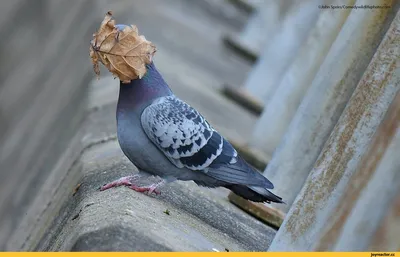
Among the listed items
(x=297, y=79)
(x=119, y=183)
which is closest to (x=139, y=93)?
(x=119, y=183)

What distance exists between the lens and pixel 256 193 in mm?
5641

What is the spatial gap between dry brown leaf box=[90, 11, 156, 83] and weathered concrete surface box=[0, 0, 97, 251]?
8.23ft

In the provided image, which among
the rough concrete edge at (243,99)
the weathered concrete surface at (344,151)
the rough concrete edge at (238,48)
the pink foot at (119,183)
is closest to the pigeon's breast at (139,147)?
the pink foot at (119,183)

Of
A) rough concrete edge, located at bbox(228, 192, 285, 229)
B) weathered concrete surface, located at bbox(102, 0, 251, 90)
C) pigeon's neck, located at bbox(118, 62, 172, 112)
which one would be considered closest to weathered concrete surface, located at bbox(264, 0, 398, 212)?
rough concrete edge, located at bbox(228, 192, 285, 229)

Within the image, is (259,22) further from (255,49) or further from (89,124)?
(89,124)

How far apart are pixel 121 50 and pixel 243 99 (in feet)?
22.3

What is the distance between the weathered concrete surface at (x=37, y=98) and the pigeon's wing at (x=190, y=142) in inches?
93.1

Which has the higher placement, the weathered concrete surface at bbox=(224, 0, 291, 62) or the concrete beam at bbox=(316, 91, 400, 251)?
the weathered concrete surface at bbox=(224, 0, 291, 62)

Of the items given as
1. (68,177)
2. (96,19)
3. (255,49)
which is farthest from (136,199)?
(255,49)

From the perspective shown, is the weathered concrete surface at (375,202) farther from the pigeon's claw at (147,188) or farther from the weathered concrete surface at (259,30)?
the weathered concrete surface at (259,30)

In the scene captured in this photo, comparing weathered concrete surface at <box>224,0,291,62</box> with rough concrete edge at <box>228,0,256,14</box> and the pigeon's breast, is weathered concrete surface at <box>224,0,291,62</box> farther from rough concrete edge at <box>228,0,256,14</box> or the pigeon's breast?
the pigeon's breast

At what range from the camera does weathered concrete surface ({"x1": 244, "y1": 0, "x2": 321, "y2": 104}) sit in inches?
404

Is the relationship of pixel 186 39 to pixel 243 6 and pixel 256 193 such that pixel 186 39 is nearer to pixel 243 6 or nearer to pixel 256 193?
pixel 243 6

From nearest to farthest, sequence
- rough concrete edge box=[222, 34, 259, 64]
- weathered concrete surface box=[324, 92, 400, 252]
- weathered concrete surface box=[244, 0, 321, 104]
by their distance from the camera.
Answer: weathered concrete surface box=[324, 92, 400, 252] → weathered concrete surface box=[244, 0, 321, 104] → rough concrete edge box=[222, 34, 259, 64]
